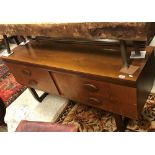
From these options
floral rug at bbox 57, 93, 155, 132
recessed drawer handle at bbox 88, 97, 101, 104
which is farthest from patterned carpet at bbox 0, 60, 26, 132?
recessed drawer handle at bbox 88, 97, 101, 104

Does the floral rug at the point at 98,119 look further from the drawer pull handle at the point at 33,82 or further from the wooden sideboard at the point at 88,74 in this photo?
the drawer pull handle at the point at 33,82

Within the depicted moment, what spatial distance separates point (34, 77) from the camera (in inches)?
62.1

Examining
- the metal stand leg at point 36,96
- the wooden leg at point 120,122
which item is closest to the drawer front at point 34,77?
the metal stand leg at point 36,96

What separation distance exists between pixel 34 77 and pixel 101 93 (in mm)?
603

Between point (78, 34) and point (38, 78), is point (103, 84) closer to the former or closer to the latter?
point (78, 34)

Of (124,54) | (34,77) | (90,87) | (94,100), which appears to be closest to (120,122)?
(94,100)

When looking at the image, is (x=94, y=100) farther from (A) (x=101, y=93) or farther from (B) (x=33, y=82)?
(B) (x=33, y=82)

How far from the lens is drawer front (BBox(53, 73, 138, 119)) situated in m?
1.11

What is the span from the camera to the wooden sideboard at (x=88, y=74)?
1.09 meters

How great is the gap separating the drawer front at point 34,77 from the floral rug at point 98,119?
0.31 m
